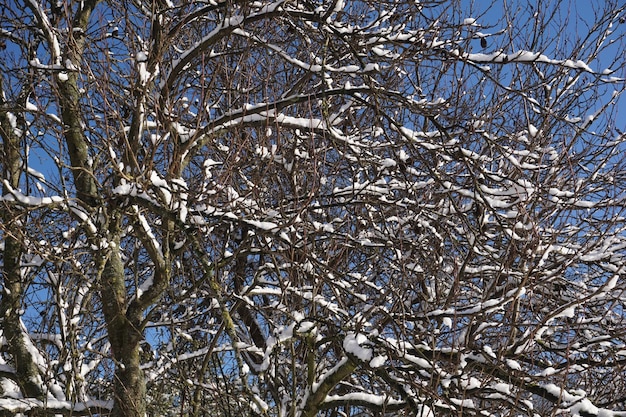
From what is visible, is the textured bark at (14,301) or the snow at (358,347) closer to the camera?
the snow at (358,347)

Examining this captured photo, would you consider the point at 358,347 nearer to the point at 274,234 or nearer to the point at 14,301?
the point at 274,234

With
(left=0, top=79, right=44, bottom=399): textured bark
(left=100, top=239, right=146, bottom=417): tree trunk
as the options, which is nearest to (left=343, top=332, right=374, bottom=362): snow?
(left=100, top=239, right=146, bottom=417): tree trunk

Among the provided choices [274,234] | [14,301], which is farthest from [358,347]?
[14,301]

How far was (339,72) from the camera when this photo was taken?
444cm

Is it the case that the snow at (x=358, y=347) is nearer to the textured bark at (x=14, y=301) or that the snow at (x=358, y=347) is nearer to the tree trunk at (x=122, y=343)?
the tree trunk at (x=122, y=343)

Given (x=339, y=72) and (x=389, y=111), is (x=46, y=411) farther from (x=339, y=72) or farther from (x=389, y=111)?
(x=389, y=111)

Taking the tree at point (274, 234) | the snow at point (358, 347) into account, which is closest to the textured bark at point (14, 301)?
the tree at point (274, 234)

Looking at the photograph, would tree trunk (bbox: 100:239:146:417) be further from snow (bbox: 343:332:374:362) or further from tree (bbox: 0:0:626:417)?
snow (bbox: 343:332:374:362)

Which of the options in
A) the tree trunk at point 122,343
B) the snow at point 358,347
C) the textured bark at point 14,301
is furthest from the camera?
the textured bark at point 14,301

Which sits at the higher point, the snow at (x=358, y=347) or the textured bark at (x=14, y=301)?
the textured bark at (x=14, y=301)

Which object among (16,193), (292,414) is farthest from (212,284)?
(16,193)

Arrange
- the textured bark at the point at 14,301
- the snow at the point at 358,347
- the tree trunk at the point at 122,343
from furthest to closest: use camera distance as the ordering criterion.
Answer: the textured bark at the point at 14,301 < the tree trunk at the point at 122,343 < the snow at the point at 358,347

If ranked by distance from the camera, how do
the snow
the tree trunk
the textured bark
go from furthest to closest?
the textured bark < the tree trunk < the snow

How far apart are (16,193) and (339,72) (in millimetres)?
2348
